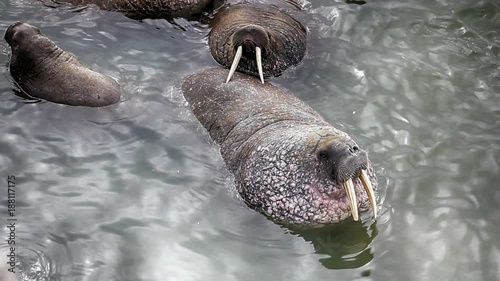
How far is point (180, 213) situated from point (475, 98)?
165 inches

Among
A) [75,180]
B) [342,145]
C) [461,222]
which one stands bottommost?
[461,222]

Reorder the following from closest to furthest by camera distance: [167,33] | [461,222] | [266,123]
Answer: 1. [461,222]
2. [266,123]
3. [167,33]

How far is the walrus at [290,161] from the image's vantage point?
659 centimetres

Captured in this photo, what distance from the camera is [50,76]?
8.23m

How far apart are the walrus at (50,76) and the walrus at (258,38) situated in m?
1.61

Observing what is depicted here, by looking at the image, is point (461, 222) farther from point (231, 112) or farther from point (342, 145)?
point (231, 112)

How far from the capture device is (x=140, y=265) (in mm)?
6469

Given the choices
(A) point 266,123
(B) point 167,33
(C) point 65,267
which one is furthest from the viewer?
(B) point 167,33

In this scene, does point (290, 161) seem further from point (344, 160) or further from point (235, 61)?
point (235, 61)

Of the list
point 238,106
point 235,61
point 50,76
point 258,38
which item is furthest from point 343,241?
point 50,76

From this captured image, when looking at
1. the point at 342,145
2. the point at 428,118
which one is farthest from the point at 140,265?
the point at 428,118

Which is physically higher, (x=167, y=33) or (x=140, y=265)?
(x=167, y=33)

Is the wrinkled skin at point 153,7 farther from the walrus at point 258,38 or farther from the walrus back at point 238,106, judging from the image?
the walrus back at point 238,106

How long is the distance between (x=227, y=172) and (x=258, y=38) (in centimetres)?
202
